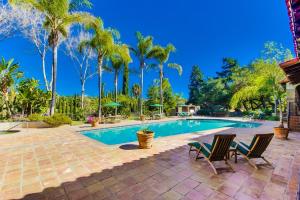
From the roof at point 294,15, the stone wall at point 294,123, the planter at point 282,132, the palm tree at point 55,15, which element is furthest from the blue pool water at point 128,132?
the roof at point 294,15

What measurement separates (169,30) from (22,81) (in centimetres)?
2412

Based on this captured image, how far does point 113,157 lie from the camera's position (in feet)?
16.9

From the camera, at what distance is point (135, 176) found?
12.5 feet

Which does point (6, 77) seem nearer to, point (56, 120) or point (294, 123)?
point (56, 120)

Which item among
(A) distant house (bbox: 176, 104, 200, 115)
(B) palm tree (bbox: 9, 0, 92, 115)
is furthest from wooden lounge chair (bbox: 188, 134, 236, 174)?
(A) distant house (bbox: 176, 104, 200, 115)

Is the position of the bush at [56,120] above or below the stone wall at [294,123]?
above

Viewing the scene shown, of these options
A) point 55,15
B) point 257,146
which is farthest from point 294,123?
point 55,15

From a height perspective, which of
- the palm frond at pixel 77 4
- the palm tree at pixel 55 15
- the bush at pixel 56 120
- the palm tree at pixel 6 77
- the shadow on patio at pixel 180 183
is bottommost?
the shadow on patio at pixel 180 183

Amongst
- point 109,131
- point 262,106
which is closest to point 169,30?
point 262,106

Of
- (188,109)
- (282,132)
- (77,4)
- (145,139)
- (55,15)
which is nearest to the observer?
(145,139)

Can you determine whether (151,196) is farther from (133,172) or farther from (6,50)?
(6,50)

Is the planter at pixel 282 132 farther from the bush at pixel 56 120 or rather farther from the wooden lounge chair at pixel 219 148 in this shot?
the bush at pixel 56 120

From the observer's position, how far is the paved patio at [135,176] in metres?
3.07

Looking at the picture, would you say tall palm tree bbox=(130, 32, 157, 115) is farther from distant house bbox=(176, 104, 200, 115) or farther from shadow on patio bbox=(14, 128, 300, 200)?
shadow on patio bbox=(14, 128, 300, 200)
